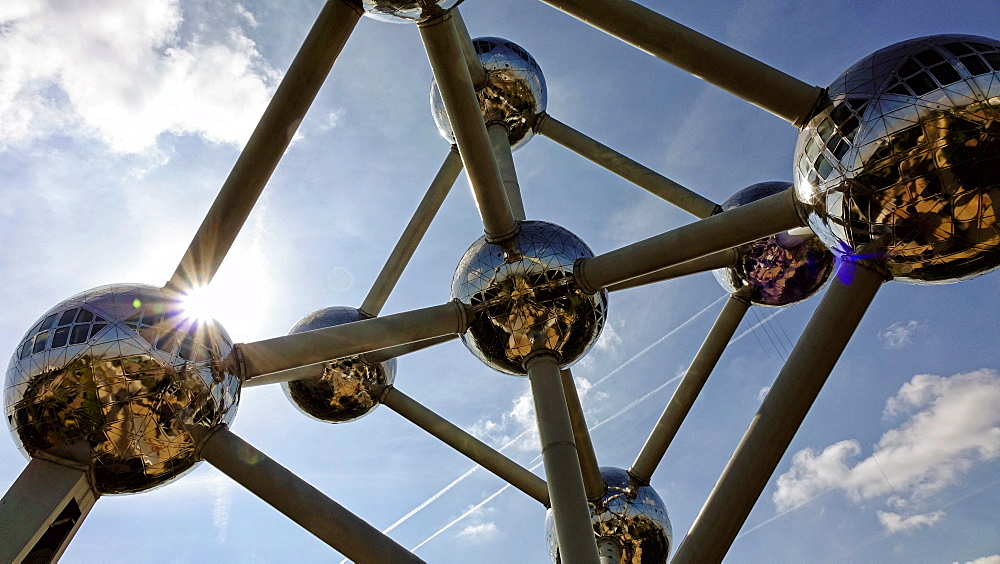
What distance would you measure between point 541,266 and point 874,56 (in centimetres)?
291

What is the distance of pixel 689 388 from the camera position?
836cm

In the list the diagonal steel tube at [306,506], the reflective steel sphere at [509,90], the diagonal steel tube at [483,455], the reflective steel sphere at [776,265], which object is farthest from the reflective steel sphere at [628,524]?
the reflective steel sphere at [509,90]

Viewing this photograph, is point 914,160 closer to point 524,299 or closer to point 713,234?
point 713,234

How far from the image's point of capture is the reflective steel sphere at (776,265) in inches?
344

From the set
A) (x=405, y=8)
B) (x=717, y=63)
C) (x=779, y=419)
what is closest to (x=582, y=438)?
(x=779, y=419)

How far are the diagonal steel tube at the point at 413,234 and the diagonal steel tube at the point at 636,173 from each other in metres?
1.62

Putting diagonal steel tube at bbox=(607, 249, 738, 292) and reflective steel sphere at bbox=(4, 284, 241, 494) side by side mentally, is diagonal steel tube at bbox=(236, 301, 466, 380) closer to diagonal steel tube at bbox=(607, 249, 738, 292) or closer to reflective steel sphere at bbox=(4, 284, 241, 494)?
reflective steel sphere at bbox=(4, 284, 241, 494)

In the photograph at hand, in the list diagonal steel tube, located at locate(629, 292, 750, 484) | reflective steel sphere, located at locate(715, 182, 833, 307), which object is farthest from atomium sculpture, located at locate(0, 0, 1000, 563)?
reflective steel sphere, located at locate(715, 182, 833, 307)

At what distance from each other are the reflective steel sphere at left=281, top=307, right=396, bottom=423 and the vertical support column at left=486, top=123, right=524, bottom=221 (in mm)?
2818

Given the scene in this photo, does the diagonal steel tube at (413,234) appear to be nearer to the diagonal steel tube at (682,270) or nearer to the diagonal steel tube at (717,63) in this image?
the diagonal steel tube at (682,270)

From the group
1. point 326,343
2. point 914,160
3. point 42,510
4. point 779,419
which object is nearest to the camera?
point 914,160

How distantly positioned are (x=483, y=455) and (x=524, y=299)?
2936 mm

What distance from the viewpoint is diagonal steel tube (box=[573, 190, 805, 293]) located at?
4988mm

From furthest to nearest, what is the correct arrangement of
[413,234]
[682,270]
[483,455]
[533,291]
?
[413,234] < [483,455] < [682,270] < [533,291]
